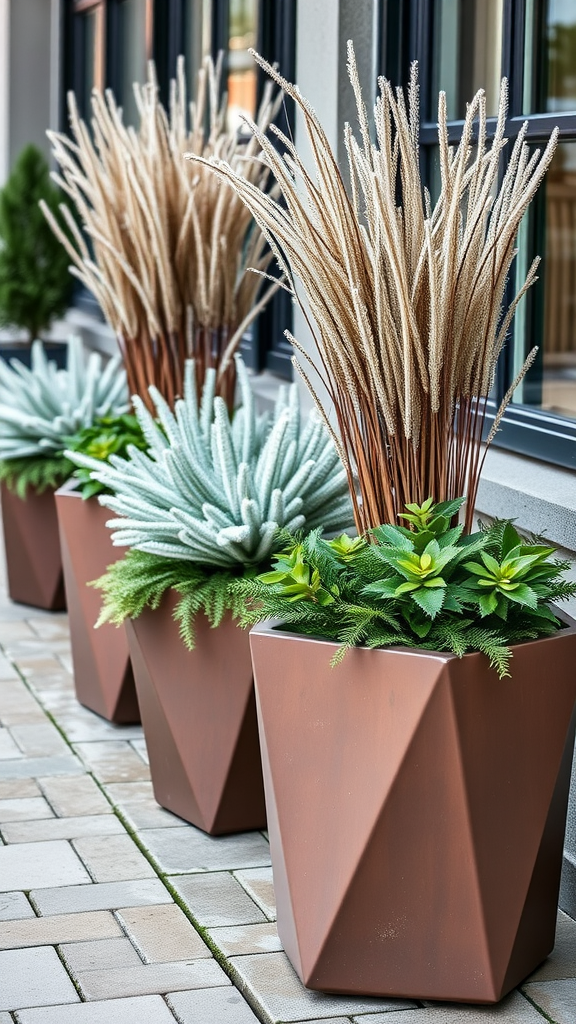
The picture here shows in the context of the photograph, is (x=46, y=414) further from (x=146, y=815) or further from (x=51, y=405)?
(x=146, y=815)

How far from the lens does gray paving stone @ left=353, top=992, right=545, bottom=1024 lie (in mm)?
2109

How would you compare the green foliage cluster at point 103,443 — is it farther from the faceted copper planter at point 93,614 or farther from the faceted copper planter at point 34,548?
the faceted copper planter at point 34,548

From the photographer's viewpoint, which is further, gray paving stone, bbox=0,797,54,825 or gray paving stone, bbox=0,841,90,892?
gray paving stone, bbox=0,797,54,825

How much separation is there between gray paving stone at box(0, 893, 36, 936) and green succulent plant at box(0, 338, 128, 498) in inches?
71.2

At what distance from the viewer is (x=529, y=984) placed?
224 centimetres

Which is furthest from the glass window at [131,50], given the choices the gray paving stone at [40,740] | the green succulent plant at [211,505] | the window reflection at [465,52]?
the green succulent plant at [211,505]

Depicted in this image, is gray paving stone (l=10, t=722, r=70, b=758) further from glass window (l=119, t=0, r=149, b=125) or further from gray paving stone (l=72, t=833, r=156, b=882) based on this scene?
glass window (l=119, t=0, r=149, b=125)

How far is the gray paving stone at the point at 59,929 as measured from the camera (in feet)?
7.76

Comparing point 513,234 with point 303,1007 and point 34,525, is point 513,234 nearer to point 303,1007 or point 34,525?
point 303,1007

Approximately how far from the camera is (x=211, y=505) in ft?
8.88

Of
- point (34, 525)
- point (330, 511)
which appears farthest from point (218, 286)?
point (34, 525)

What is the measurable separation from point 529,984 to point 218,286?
1974 mm

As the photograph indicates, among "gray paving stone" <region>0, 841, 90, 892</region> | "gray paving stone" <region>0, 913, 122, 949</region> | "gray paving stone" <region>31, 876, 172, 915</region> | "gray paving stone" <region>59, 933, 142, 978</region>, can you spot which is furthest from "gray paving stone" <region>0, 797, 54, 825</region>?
"gray paving stone" <region>59, 933, 142, 978</region>

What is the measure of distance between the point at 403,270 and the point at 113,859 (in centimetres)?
134
